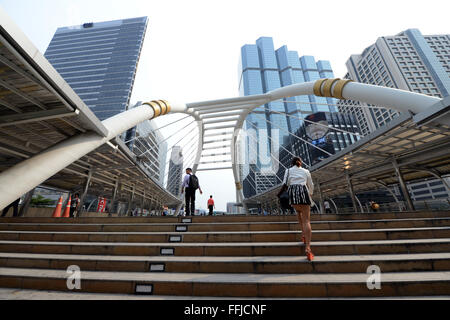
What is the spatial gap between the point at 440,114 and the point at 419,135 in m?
2.70

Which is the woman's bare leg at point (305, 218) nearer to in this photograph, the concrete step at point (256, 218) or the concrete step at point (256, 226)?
the concrete step at point (256, 226)

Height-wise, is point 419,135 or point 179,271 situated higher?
point 419,135

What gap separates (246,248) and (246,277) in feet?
2.55

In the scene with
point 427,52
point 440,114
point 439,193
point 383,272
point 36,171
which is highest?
point 427,52

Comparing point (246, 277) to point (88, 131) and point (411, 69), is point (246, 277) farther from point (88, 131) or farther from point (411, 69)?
point (411, 69)

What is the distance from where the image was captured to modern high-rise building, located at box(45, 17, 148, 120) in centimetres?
6544

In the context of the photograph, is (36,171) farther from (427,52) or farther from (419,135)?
(427,52)

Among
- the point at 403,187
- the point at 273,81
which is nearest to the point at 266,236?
the point at 403,187

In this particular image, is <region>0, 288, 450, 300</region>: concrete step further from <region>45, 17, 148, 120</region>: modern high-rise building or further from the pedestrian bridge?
<region>45, 17, 148, 120</region>: modern high-rise building

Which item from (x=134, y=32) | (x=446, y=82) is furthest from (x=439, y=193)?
(x=134, y=32)

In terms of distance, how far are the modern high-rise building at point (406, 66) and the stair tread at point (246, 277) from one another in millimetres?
81263

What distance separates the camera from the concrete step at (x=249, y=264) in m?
2.63

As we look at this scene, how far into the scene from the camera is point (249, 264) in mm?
2850

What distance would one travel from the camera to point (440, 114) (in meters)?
4.74
